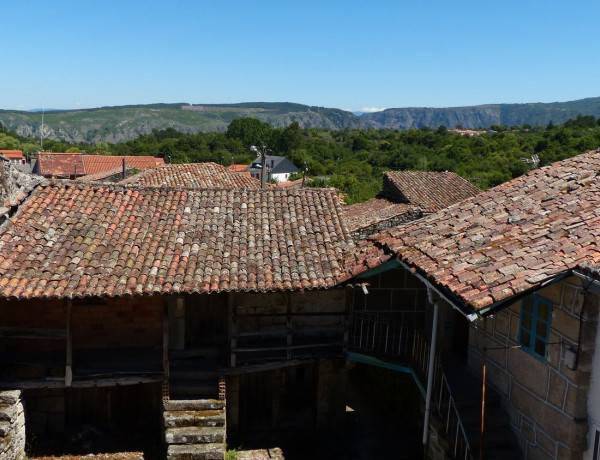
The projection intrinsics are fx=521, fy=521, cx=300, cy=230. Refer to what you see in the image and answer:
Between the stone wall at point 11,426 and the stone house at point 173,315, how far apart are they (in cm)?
5

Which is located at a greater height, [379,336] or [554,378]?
[554,378]

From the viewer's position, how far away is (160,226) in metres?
11.9

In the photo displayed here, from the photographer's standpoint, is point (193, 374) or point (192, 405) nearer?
point (192, 405)

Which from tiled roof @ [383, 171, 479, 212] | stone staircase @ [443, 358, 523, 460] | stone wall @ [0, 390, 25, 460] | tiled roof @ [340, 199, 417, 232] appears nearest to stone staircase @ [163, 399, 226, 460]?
stone wall @ [0, 390, 25, 460]

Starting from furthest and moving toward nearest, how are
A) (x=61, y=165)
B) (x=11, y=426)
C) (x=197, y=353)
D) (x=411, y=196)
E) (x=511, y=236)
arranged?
(x=61, y=165) → (x=411, y=196) → (x=197, y=353) → (x=11, y=426) → (x=511, y=236)

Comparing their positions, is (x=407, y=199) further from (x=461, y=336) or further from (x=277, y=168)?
(x=277, y=168)

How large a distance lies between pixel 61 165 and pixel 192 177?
34.4 meters

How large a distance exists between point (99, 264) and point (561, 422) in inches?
337

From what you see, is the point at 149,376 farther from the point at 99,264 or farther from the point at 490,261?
the point at 490,261

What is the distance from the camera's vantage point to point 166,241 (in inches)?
448

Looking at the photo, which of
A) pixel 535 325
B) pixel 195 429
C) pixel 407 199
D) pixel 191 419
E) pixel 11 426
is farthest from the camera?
pixel 407 199

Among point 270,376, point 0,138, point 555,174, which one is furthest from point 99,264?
point 0,138

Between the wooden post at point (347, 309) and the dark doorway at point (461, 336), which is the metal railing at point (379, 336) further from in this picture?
the dark doorway at point (461, 336)

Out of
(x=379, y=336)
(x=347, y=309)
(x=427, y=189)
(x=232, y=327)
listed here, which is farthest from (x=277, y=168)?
(x=232, y=327)
